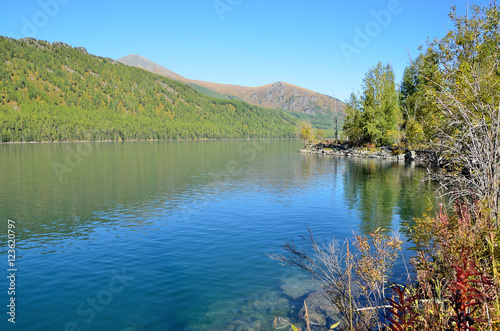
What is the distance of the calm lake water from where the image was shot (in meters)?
14.2

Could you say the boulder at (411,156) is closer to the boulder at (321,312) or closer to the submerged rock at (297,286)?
the submerged rock at (297,286)

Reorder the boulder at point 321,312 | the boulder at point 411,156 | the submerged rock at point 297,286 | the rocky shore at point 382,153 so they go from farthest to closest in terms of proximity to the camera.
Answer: the rocky shore at point 382,153 → the boulder at point 411,156 → the submerged rock at point 297,286 → the boulder at point 321,312

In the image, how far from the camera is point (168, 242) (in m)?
23.1

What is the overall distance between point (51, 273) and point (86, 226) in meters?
9.26

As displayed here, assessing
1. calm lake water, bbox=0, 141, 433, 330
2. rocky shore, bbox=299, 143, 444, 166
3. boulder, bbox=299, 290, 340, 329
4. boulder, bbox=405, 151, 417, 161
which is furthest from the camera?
rocky shore, bbox=299, 143, 444, 166

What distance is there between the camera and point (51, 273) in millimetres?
17938

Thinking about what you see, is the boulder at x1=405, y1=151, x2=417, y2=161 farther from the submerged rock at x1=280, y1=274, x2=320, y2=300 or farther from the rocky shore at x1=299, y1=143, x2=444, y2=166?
the submerged rock at x1=280, y1=274, x2=320, y2=300

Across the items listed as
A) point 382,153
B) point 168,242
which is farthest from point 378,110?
point 168,242

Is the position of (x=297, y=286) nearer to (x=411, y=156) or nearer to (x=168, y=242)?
(x=168, y=242)

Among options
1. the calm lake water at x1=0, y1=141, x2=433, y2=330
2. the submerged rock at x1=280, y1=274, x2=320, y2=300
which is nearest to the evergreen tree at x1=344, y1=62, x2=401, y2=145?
the calm lake water at x1=0, y1=141, x2=433, y2=330

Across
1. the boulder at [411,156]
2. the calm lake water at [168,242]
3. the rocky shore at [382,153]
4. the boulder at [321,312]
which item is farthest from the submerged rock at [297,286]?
the boulder at [411,156]

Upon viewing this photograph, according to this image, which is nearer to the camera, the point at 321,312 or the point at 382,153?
the point at 321,312

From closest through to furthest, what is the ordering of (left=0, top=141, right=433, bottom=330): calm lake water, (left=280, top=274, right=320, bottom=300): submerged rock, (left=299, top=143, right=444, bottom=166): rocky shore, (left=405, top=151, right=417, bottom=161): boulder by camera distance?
(left=0, top=141, right=433, bottom=330): calm lake water → (left=280, top=274, right=320, bottom=300): submerged rock → (left=405, top=151, right=417, bottom=161): boulder → (left=299, top=143, right=444, bottom=166): rocky shore

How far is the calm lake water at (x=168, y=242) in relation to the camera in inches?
559
